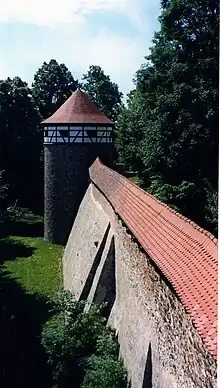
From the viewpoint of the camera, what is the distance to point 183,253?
22.2 ft

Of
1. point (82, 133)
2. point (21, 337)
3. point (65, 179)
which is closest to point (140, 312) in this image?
point (21, 337)

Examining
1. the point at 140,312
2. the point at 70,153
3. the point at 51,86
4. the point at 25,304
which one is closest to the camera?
the point at 140,312

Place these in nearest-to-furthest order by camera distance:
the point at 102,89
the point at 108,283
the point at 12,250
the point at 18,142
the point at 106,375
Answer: the point at 106,375
the point at 108,283
the point at 12,250
the point at 18,142
the point at 102,89

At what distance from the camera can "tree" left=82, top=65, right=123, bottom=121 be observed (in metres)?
59.4

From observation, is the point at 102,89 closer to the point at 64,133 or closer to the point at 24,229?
the point at 24,229

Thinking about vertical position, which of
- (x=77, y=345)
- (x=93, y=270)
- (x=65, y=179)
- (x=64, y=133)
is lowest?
(x=77, y=345)

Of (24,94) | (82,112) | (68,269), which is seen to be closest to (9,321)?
(68,269)

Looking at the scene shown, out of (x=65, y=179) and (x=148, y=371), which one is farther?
(x=65, y=179)

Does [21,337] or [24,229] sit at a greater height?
[21,337]

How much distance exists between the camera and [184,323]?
20.1ft

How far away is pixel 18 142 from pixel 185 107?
51.4 feet

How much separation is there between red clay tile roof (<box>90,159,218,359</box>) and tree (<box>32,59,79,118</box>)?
1375 inches

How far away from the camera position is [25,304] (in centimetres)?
1673

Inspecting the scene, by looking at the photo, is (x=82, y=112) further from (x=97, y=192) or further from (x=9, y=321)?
(x=9, y=321)
